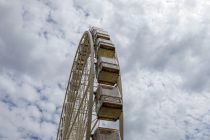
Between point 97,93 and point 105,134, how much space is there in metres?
2.16

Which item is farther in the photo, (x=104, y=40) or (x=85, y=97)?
(x=104, y=40)

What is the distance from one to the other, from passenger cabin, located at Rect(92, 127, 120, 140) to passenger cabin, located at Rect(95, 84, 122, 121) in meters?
0.76

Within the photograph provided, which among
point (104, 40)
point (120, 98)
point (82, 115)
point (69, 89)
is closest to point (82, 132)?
point (82, 115)

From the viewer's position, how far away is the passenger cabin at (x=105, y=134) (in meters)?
14.2

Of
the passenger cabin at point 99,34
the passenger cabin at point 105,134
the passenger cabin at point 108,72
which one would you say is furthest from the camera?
the passenger cabin at point 99,34

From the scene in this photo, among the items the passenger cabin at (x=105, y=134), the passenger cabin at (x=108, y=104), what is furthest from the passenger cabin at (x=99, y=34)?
the passenger cabin at (x=105, y=134)

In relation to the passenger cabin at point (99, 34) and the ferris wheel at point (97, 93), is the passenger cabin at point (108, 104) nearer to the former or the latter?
the ferris wheel at point (97, 93)

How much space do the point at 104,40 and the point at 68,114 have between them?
5124 millimetres

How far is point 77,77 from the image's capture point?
834 inches

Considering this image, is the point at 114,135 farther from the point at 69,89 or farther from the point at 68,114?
the point at 69,89

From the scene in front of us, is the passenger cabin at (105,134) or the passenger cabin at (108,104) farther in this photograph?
the passenger cabin at (108,104)

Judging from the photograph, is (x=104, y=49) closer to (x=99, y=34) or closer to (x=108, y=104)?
(x=99, y=34)

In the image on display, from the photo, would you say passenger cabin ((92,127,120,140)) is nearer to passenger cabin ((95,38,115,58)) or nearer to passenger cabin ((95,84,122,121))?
passenger cabin ((95,84,122,121))

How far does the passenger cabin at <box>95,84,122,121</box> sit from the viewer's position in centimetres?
1527
